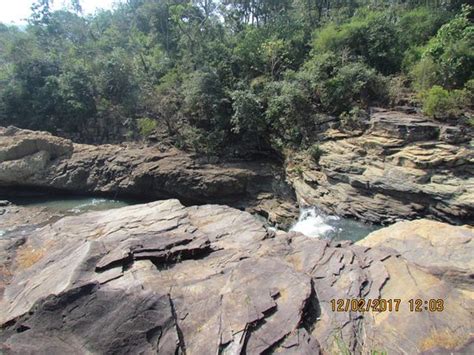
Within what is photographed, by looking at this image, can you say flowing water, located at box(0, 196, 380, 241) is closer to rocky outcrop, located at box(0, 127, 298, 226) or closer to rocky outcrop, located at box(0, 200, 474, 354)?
rocky outcrop, located at box(0, 127, 298, 226)

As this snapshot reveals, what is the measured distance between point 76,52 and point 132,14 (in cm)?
1263

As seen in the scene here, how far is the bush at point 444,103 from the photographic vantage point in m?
12.3

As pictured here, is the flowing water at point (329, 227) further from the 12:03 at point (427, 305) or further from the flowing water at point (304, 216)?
the 12:03 at point (427, 305)

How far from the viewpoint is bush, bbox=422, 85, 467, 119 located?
40.5 feet

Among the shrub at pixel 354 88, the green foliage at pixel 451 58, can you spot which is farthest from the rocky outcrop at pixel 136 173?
the green foliage at pixel 451 58

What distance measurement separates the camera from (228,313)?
548 cm

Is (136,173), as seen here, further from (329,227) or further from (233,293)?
(233,293)

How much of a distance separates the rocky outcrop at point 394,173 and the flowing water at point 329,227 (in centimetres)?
31

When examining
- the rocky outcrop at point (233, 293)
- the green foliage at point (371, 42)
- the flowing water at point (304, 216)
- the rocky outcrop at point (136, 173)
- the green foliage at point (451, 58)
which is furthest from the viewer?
the green foliage at point (371, 42)

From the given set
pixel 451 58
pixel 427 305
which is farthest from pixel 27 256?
pixel 451 58

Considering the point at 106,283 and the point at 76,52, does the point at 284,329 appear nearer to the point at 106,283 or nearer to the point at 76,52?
the point at 106,283

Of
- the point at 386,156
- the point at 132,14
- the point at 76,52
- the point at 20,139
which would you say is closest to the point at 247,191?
the point at 386,156

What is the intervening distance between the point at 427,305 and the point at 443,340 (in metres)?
0.66

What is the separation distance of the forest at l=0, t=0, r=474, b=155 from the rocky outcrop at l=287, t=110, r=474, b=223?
2.83 ft
